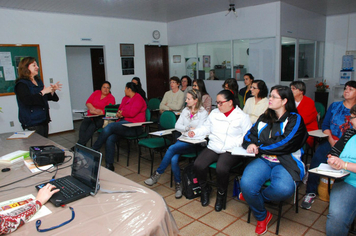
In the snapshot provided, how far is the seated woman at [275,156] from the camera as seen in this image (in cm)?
241

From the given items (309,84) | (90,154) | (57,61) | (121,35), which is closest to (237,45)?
(309,84)

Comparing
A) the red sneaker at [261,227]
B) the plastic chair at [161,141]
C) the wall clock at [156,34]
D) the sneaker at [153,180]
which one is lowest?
the red sneaker at [261,227]

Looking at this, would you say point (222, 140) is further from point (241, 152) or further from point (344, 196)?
point (344, 196)

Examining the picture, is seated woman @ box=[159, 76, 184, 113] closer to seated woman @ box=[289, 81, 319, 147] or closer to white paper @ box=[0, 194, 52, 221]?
seated woman @ box=[289, 81, 319, 147]

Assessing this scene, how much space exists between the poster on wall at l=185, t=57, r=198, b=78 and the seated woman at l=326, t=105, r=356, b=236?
21.0 feet

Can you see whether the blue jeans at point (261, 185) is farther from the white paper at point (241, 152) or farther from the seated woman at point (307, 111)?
the seated woman at point (307, 111)

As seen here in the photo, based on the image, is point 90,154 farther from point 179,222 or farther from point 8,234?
point 179,222

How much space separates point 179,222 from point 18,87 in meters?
2.56

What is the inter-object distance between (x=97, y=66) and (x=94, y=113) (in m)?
3.93

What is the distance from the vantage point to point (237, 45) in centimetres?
715

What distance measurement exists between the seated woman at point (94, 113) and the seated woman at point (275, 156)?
3.13m

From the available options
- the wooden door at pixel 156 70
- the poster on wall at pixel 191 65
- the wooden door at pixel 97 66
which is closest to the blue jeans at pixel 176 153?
the poster on wall at pixel 191 65

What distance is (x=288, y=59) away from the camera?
6.95m

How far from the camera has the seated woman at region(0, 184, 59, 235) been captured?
1.34 meters
